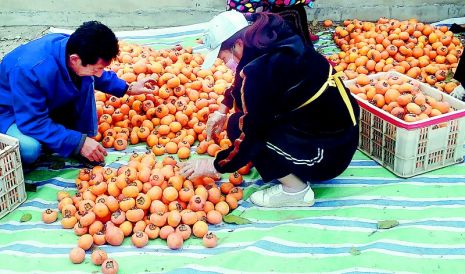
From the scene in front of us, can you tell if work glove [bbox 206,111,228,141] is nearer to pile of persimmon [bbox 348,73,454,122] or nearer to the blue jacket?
the blue jacket

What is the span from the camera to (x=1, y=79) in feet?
11.1

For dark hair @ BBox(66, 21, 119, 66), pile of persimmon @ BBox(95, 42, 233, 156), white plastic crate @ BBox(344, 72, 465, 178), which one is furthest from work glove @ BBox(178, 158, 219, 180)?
white plastic crate @ BBox(344, 72, 465, 178)

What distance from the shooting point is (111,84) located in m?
3.87

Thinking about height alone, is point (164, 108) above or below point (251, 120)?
below


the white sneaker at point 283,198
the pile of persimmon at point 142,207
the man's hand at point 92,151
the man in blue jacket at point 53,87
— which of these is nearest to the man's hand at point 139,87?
the man in blue jacket at point 53,87

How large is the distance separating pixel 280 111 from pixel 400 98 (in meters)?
0.97

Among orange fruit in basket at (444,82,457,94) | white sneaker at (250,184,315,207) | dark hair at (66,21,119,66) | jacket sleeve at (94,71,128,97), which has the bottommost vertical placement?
white sneaker at (250,184,315,207)

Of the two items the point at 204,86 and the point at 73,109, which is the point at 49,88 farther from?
the point at 204,86

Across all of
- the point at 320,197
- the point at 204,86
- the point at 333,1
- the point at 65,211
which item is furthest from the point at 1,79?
the point at 333,1

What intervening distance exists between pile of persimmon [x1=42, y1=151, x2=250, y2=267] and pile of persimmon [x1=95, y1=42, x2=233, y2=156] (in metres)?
0.49

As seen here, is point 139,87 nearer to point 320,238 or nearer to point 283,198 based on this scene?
point 283,198

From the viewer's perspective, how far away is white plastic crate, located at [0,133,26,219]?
310 centimetres

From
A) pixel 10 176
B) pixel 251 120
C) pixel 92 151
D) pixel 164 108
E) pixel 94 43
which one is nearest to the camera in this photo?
pixel 251 120

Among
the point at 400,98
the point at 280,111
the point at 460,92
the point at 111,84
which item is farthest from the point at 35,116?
the point at 460,92
